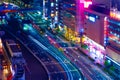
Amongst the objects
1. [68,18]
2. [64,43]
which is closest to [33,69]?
[64,43]

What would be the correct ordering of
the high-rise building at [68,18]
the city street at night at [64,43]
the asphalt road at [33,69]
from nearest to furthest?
1. the asphalt road at [33,69]
2. the city street at night at [64,43]
3. the high-rise building at [68,18]

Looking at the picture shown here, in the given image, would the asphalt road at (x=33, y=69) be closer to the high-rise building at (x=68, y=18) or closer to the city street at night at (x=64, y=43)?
the city street at night at (x=64, y=43)

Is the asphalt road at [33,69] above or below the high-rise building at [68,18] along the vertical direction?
below

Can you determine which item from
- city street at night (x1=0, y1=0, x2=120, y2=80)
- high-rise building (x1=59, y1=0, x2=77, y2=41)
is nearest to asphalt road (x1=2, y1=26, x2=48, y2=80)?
city street at night (x1=0, y1=0, x2=120, y2=80)

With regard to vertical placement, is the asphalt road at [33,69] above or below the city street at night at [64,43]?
below

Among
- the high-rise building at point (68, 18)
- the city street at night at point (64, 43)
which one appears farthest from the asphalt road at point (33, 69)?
the high-rise building at point (68, 18)

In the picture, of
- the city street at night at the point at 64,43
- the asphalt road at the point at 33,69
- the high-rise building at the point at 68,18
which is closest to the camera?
the asphalt road at the point at 33,69

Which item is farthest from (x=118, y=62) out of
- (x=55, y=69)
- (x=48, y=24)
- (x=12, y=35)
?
(x=48, y=24)

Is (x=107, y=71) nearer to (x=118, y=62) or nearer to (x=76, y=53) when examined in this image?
(x=118, y=62)

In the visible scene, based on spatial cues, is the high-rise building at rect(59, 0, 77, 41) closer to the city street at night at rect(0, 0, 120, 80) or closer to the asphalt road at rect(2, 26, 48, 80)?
the city street at night at rect(0, 0, 120, 80)

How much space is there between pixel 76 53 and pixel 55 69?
20.8 feet

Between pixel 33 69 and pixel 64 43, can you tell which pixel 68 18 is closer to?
pixel 64 43

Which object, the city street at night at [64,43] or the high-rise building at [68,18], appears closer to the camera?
the city street at night at [64,43]

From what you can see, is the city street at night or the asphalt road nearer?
the asphalt road
